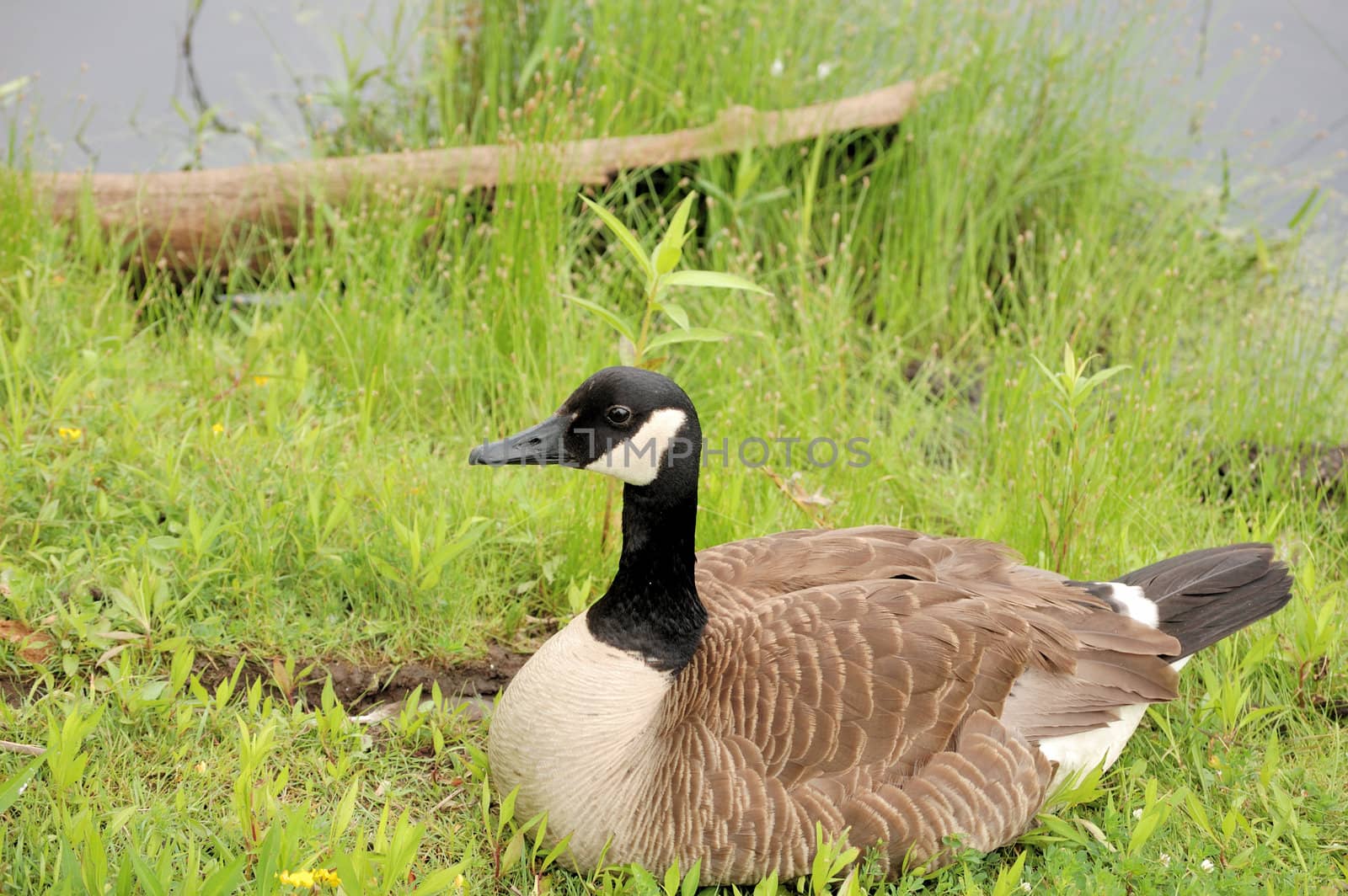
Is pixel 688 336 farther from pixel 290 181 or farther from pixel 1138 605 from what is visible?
pixel 290 181

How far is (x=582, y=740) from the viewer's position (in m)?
2.96

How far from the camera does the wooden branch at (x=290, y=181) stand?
219 inches

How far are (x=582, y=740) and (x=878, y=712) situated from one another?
29.6 inches

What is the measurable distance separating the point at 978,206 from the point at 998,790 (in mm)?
4220

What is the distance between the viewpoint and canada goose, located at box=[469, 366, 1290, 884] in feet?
9.62

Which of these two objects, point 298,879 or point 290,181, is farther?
point 290,181

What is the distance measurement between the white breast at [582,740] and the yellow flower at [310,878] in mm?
564

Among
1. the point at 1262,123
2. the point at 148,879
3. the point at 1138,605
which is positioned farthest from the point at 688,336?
the point at 1262,123

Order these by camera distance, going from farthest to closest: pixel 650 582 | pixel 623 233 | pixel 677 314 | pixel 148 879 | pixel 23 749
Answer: pixel 677 314 → pixel 623 233 → pixel 650 582 → pixel 23 749 → pixel 148 879

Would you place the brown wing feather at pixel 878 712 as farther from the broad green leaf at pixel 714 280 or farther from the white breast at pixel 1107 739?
the broad green leaf at pixel 714 280

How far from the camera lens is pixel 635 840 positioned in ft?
9.66

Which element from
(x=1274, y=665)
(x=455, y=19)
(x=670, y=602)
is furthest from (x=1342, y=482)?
(x=455, y=19)

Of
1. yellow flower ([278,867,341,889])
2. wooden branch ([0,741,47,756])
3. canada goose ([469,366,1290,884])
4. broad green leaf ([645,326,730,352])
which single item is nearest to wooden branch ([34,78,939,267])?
broad green leaf ([645,326,730,352])

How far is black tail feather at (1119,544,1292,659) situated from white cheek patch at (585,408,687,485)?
162 centimetres
